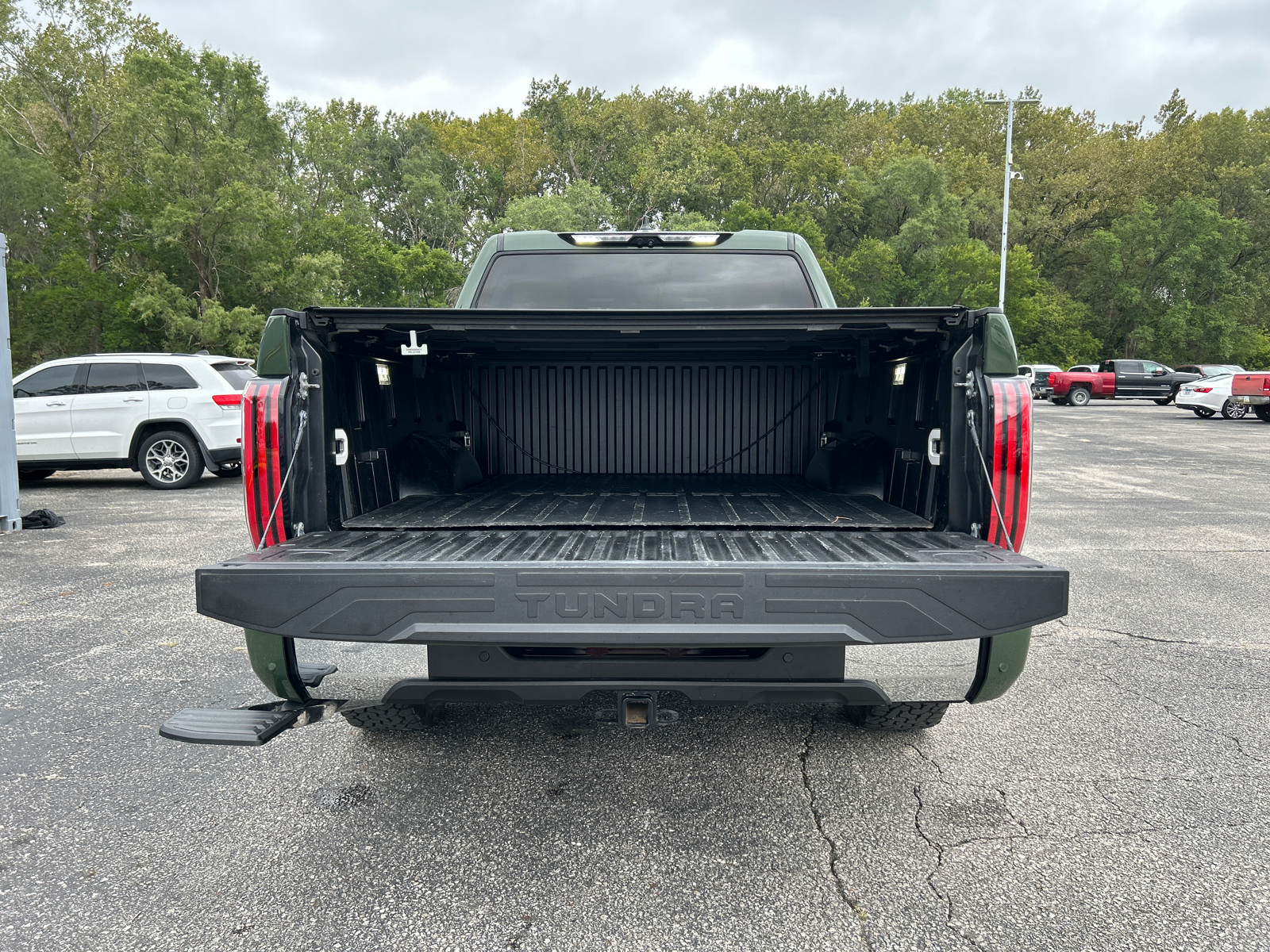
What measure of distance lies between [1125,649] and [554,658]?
3.73m

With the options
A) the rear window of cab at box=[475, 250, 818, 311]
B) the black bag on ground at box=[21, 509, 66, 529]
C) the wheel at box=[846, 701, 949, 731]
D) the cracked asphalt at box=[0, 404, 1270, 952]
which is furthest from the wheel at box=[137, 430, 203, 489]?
the wheel at box=[846, 701, 949, 731]

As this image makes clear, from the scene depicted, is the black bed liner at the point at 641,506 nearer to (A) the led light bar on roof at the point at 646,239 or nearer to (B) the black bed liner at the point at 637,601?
(B) the black bed liner at the point at 637,601

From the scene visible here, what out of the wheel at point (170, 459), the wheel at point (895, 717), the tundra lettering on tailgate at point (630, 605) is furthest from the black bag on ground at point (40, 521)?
the wheel at point (895, 717)

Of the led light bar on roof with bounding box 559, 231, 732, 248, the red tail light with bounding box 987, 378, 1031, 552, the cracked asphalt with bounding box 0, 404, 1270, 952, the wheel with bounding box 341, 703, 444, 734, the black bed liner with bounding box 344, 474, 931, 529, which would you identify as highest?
the led light bar on roof with bounding box 559, 231, 732, 248

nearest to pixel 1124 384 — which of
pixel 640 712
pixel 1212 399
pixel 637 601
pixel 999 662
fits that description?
pixel 1212 399

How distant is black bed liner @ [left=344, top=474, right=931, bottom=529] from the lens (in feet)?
9.27

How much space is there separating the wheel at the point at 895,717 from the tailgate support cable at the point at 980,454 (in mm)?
824

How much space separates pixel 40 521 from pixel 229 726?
→ 25.9ft

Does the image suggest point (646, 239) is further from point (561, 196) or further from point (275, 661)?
point (561, 196)

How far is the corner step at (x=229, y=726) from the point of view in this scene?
214 centimetres

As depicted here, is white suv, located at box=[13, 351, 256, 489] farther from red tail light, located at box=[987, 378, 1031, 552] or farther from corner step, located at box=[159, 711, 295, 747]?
red tail light, located at box=[987, 378, 1031, 552]

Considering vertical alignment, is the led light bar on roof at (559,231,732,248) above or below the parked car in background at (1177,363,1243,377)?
above

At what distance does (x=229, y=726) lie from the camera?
87.4 inches

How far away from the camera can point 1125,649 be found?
4395mm
